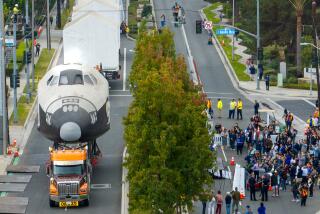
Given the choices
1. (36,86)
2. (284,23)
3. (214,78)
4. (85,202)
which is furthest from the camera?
(284,23)

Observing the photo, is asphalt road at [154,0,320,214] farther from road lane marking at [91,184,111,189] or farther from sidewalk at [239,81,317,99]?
road lane marking at [91,184,111,189]

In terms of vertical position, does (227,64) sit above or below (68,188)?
above

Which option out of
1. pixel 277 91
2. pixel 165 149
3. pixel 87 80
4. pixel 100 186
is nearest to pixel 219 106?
pixel 277 91

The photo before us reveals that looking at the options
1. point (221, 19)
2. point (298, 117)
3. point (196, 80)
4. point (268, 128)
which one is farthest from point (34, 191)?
point (221, 19)

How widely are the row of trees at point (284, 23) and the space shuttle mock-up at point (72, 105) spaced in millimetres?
34262

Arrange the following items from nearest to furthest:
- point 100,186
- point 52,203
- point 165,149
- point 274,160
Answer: point 165,149
point 52,203
point 274,160
point 100,186

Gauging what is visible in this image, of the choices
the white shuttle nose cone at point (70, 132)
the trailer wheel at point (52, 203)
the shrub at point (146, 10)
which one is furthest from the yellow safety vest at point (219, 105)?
the shrub at point (146, 10)

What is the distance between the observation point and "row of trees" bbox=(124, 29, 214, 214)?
50.8 metres

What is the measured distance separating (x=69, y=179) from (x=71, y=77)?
772cm

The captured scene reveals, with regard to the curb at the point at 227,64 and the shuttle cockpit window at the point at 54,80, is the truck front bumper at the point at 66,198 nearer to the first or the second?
the shuttle cockpit window at the point at 54,80

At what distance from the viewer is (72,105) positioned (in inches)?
2410

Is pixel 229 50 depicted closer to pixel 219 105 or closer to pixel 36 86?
pixel 36 86

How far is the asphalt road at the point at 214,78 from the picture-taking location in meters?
58.8

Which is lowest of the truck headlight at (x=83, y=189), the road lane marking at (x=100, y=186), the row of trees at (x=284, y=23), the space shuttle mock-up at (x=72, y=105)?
the road lane marking at (x=100, y=186)
